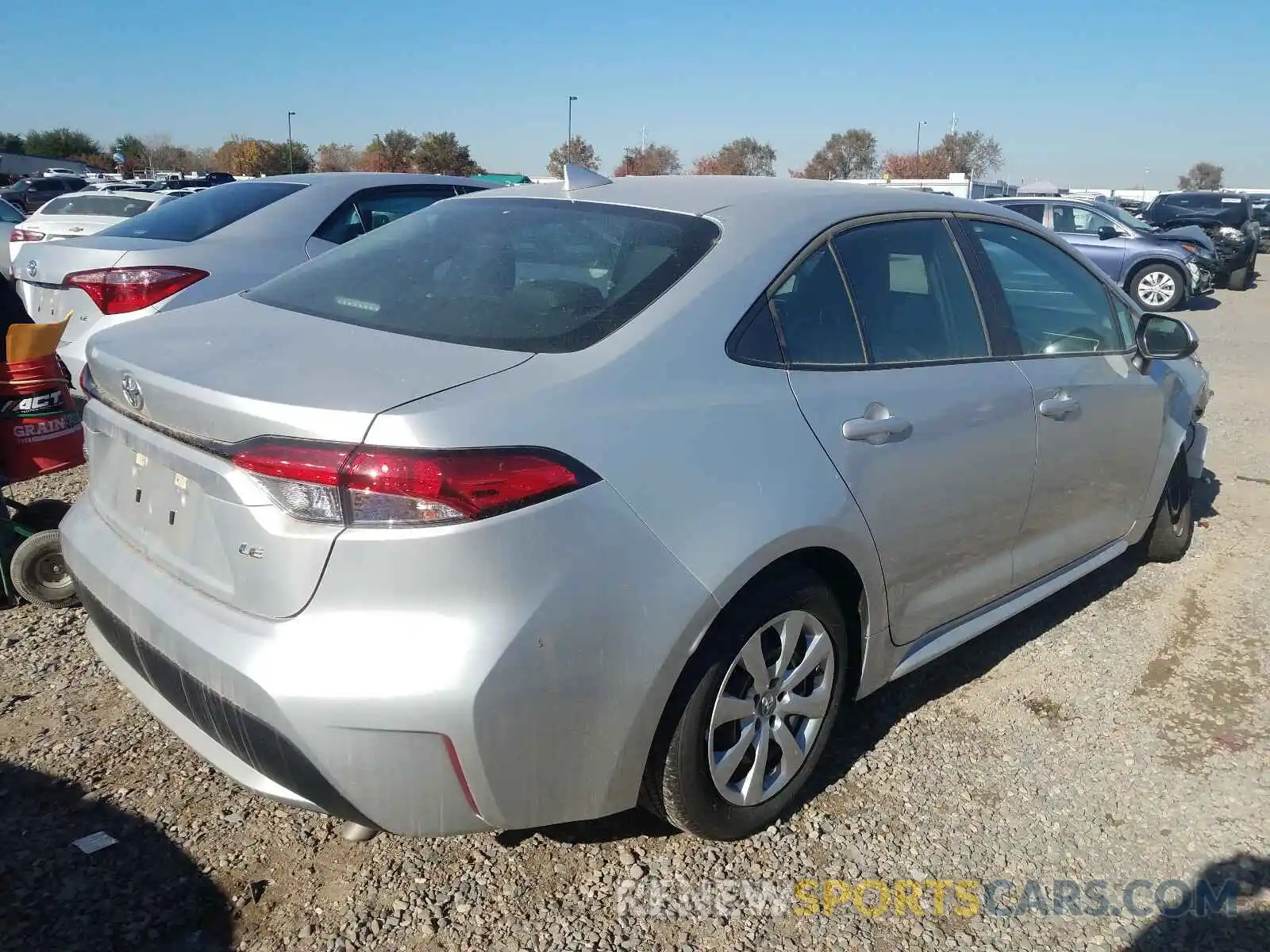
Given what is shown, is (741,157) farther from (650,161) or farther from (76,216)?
(76,216)

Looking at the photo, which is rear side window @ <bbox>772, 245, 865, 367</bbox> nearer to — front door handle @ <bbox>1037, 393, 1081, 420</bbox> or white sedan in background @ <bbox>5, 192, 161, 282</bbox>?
front door handle @ <bbox>1037, 393, 1081, 420</bbox>

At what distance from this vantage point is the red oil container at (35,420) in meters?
3.79

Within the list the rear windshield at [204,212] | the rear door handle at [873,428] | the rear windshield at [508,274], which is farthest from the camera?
the rear windshield at [204,212]

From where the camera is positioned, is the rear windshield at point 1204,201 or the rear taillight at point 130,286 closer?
the rear taillight at point 130,286

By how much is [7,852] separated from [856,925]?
2.09 metres

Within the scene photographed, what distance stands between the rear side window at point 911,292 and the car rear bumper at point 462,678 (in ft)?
3.85

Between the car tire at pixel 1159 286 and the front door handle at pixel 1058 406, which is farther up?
the front door handle at pixel 1058 406

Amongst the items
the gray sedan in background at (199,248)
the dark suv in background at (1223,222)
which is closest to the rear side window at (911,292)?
the gray sedan in background at (199,248)

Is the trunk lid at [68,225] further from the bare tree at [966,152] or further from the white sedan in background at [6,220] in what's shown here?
the bare tree at [966,152]

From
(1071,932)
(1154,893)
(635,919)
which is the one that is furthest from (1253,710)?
(635,919)

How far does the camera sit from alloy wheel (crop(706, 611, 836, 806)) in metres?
2.43

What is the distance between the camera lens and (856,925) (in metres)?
2.37

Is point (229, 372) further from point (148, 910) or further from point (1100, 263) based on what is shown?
point (1100, 263)

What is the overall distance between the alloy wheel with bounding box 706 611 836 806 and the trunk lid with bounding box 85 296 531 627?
95 cm
